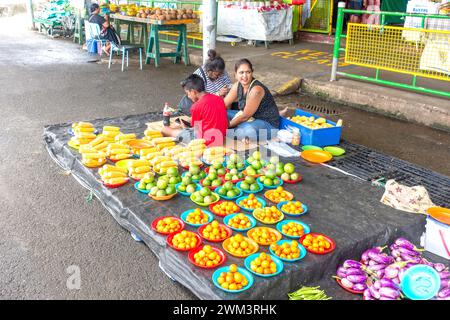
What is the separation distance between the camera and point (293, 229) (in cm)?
371

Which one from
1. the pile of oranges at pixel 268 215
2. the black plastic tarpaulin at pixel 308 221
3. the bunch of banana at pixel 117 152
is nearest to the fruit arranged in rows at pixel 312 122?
the black plastic tarpaulin at pixel 308 221

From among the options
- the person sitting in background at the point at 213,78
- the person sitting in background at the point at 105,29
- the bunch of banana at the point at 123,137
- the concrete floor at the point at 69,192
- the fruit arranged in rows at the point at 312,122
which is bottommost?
the concrete floor at the point at 69,192

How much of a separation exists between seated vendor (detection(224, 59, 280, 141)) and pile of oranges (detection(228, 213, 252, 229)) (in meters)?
2.15

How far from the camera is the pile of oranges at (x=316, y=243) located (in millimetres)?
3465

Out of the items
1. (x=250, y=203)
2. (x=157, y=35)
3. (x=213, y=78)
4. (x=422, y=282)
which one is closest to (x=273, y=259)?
(x=250, y=203)

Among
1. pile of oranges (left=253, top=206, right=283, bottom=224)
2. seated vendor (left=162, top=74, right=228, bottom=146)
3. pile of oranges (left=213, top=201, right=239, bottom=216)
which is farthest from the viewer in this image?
seated vendor (left=162, top=74, right=228, bottom=146)

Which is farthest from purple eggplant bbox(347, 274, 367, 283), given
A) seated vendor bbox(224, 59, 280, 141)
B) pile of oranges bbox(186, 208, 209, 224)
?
seated vendor bbox(224, 59, 280, 141)

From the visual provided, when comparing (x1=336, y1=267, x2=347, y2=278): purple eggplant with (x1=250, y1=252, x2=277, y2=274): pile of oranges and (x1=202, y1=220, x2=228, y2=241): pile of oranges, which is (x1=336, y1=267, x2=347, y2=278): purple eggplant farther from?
(x1=202, y1=220, x2=228, y2=241): pile of oranges

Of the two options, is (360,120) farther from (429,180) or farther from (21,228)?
(21,228)

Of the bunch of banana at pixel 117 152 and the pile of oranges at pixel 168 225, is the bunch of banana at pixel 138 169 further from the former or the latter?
the pile of oranges at pixel 168 225

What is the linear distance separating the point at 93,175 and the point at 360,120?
4972mm

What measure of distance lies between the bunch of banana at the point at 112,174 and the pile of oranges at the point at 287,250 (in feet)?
6.24

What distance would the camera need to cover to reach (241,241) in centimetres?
346

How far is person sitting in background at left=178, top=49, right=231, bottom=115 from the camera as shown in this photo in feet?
21.4
